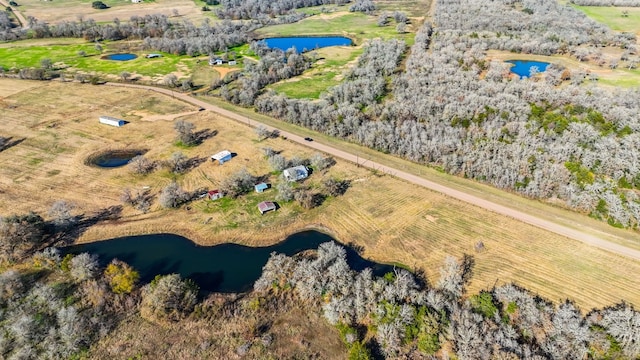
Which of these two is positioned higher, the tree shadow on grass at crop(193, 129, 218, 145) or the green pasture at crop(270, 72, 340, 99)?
the green pasture at crop(270, 72, 340, 99)

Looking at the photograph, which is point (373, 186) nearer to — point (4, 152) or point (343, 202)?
point (343, 202)

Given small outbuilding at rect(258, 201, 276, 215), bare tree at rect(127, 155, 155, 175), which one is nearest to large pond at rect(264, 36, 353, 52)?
bare tree at rect(127, 155, 155, 175)

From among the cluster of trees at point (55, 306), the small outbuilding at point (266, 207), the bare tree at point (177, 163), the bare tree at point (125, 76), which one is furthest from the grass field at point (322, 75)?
the cluster of trees at point (55, 306)

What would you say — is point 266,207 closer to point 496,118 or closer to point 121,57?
point 496,118

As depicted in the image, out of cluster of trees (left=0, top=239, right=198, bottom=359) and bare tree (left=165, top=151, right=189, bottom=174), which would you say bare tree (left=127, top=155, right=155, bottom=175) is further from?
cluster of trees (left=0, top=239, right=198, bottom=359)

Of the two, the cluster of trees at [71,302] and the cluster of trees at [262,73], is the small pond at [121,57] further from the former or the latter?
the cluster of trees at [71,302]

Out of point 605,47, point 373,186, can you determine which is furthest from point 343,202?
point 605,47
